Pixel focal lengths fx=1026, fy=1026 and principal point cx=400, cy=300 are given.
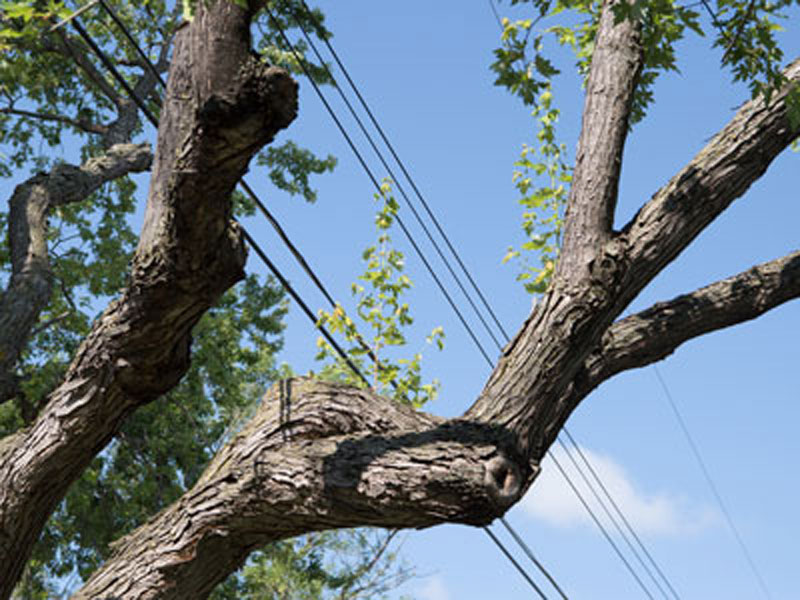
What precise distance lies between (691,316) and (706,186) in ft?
2.39

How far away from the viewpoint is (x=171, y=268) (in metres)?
4.21

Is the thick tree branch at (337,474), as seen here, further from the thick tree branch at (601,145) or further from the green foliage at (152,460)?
the green foliage at (152,460)

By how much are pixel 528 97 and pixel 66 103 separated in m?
10.4

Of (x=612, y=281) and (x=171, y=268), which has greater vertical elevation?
(x=612, y=281)

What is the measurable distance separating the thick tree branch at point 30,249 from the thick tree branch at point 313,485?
4.00 m

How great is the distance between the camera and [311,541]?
63.1 ft

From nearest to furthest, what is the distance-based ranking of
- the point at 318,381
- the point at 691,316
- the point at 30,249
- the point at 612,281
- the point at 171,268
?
the point at 171,268 < the point at 612,281 < the point at 318,381 < the point at 691,316 < the point at 30,249

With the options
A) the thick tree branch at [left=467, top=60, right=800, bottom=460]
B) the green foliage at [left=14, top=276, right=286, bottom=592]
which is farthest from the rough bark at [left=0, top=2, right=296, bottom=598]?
the green foliage at [left=14, top=276, right=286, bottom=592]

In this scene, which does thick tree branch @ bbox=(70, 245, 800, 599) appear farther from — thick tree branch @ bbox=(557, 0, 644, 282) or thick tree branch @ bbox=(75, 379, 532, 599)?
thick tree branch @ bbox=(557, 0, 644, 282)

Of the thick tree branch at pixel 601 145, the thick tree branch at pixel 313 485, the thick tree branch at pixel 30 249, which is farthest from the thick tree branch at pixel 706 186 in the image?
the thick tree branch at pixel 30 249

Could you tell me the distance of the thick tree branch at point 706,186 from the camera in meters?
4.84

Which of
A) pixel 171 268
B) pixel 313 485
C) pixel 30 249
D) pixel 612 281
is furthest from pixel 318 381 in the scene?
pixel 30 249

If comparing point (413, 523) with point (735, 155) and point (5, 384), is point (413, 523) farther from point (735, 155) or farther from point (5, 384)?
point (5, 384)

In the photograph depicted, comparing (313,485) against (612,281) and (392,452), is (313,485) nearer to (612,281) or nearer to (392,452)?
(392,452)
